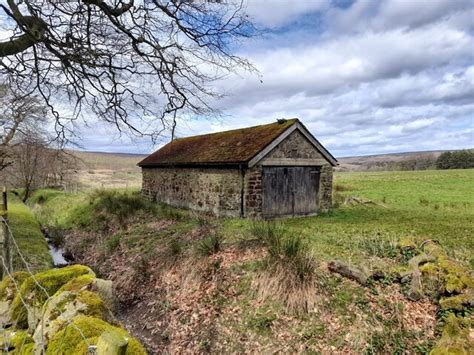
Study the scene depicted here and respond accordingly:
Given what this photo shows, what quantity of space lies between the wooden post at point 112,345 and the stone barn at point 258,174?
11700 mm

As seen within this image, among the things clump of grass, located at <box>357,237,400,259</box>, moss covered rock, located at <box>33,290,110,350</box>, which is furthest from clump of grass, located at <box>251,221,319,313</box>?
moss covered rock, located at <box>33,290,110,350</box>

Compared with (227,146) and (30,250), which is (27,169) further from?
(30,250)

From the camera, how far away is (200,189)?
17234 millimetres

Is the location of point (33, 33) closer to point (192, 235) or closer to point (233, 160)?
point (192, 235)

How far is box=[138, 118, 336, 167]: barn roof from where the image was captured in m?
15.2

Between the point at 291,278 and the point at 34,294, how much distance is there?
4.82 m

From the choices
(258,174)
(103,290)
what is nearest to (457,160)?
(258,174)

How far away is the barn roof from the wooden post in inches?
460

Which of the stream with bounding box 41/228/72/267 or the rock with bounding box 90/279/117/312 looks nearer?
the rock with bounding box 90/279/117/312

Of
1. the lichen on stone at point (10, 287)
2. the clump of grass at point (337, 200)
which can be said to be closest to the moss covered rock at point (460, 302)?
the lichen on stone at point (10, 287)

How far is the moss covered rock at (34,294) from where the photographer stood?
5.54m

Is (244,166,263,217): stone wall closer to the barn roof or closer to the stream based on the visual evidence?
the barn roof

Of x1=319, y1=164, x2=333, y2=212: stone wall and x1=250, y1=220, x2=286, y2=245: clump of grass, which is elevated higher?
x1=319, y1=164, x2=333, y2=212: stone wall

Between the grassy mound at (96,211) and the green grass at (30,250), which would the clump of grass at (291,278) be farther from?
the grassy mound at (96,211)
